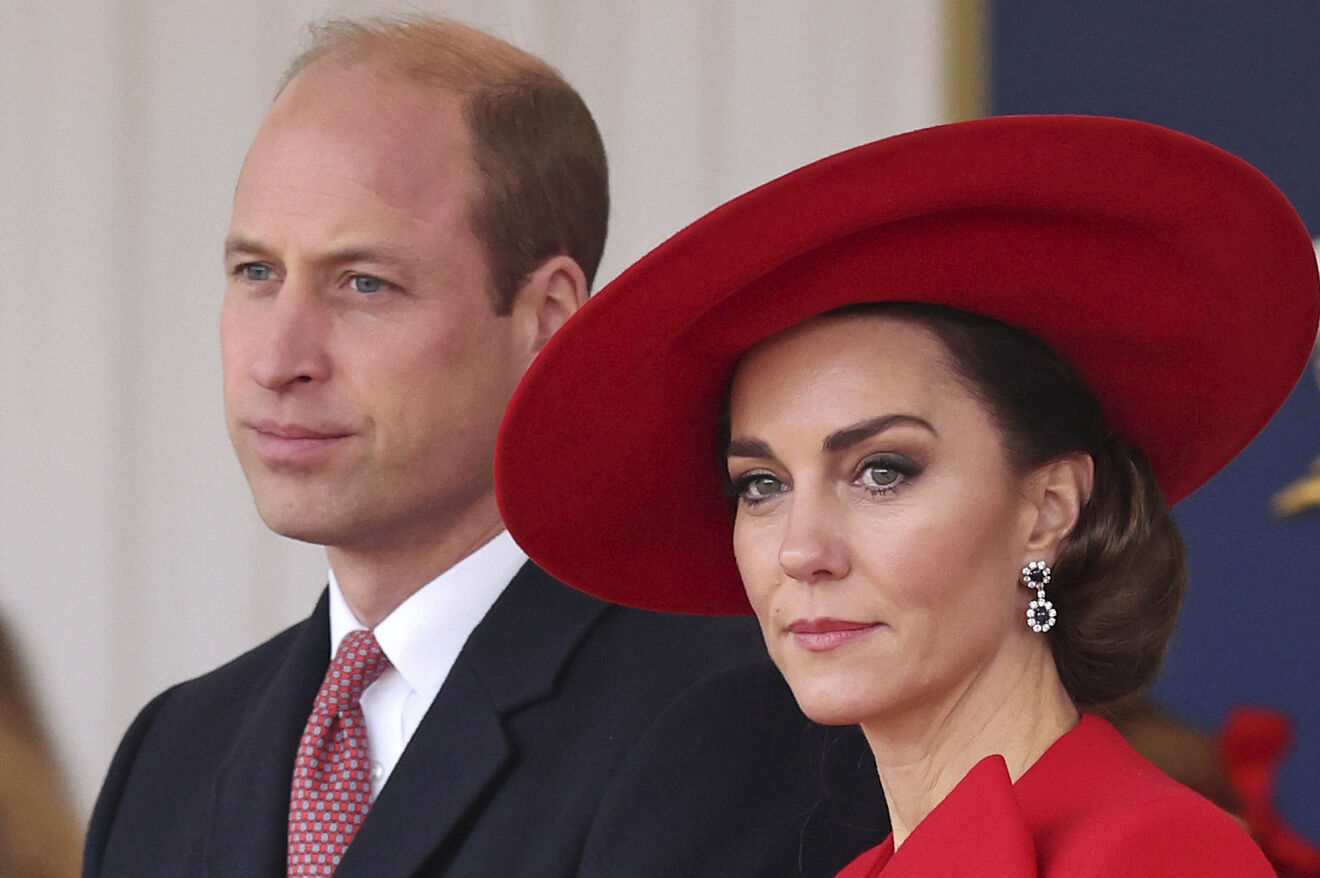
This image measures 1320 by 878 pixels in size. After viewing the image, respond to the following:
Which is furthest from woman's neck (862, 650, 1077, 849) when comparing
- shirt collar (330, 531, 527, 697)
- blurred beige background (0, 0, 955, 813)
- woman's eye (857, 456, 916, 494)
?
blurred beige background (0, 0, 955, 813)

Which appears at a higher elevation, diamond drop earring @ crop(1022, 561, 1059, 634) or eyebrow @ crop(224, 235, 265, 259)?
eyebrow @ crop(224, 235, 265, 259)

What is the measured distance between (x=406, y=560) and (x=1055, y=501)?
0.57 meters

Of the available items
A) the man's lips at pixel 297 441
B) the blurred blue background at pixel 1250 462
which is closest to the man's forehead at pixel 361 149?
the man's lips at pixel 297 441

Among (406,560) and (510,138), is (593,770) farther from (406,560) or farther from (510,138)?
(510,138)

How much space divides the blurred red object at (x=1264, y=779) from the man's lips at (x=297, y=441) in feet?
3.87

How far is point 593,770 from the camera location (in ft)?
4.78

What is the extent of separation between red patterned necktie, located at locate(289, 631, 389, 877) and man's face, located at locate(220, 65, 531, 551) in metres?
0.10

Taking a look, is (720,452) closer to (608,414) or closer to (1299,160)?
(608,414)

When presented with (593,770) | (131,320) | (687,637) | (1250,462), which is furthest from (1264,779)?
(131,320)

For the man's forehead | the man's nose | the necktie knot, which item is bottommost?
the necktie knot

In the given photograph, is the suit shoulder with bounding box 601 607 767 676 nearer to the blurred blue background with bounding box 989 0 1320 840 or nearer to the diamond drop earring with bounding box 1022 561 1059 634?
the diamond drop earring with bounding box 1022 561 1059 634

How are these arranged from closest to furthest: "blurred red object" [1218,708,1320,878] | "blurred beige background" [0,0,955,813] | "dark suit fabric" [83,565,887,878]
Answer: "dark suit fabric" [83,565,887,878] → "blurred red object" [1218,708,1320,878] → "blurred beige background" [0,0,955,813]

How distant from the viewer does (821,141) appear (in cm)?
294

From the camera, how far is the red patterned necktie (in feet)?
5.08
